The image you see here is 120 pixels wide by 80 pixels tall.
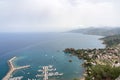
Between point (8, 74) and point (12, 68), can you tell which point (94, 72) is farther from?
point (12, 68)

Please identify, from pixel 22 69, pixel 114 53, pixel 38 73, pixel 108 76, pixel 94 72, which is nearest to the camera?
pixel 108 76

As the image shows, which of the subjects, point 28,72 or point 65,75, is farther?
point 28,72

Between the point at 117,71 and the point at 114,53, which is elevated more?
the point at 117,71

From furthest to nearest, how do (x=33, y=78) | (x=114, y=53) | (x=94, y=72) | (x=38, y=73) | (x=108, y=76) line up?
(x=114, y=53), (x=38, y=73), (x=33, y=78), (x=94, y=72), (x=108, y=76)

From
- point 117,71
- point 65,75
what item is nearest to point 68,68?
point 65,75

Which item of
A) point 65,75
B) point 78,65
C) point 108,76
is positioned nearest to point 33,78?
point 65,75

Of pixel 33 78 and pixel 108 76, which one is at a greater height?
pixel 108 76

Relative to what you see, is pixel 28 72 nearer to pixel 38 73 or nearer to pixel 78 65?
pixel 38 73

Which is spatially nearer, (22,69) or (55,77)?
(55,77)

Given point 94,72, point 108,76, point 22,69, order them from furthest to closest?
point 22,69
point 94,72
point 108,76

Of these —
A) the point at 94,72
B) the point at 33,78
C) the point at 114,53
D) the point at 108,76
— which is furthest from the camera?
the point at 114,53
